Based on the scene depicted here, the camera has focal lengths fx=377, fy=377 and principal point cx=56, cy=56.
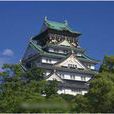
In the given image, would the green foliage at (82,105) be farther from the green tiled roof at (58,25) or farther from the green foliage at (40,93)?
the green tiled roof at (58,25)

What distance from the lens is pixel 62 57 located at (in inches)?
2206

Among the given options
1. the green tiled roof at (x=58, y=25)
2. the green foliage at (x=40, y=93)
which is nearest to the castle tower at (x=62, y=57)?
the green tiled roof at (x=58, y=25)

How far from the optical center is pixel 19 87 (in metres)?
25.3

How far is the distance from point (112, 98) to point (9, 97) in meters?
6.44

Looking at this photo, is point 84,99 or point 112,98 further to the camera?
point 84,99

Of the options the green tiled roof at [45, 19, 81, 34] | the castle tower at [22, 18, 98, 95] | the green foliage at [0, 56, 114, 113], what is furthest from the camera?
the green tiled roof at [45, 19, 81, 34]

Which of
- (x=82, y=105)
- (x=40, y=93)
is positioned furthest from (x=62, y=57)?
(x=82, y=105)

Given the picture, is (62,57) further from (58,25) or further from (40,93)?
(40,93)

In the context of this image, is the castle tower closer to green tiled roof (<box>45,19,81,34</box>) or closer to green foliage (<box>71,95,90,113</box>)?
green tiled roof (<box>45,19,81,34</box>)

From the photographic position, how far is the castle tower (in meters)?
→ 52.2

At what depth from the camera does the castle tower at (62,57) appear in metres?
52.2

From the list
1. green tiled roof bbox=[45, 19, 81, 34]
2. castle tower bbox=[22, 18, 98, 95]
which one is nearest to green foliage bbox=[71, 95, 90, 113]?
castle tower bbox=[22, 18, 98, 95]

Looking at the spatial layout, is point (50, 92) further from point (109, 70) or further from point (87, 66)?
point (87, 66)

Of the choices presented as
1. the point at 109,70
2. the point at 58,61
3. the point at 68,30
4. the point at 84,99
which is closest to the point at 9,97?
the point at 84,99
